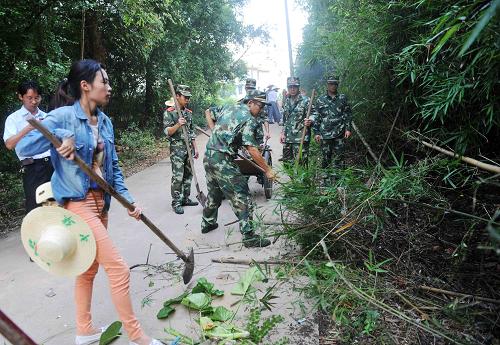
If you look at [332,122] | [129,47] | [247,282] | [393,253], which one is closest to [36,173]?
[247,282]

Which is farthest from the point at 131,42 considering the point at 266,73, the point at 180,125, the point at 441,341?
the point at 266,73

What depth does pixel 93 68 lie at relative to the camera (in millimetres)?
2260

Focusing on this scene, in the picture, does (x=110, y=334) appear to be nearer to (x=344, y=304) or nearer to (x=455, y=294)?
(x=344, y=304)

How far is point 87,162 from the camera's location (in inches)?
90.8

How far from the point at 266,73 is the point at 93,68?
63.0 m

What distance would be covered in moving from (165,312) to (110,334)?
16.7 inches

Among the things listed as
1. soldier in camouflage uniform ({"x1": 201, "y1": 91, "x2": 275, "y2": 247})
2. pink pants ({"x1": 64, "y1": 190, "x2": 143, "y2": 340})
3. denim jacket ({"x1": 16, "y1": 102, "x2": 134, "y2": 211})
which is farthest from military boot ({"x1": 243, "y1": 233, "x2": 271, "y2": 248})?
denim jacket ({"x1": 16, "y1": 102, "x2": 134, "y2": 211})

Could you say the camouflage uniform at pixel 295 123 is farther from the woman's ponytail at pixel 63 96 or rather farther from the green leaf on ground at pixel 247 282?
the woman's ponytail at pixel 63 96

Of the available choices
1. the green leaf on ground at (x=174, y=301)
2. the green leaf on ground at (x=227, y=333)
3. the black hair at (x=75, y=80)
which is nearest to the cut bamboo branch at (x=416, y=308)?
the green leaf on ground at (x=227, y=333)

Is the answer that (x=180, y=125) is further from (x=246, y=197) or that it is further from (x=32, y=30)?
(x=32, y=30)

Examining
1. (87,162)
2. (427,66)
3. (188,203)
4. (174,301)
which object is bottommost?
(188,203)

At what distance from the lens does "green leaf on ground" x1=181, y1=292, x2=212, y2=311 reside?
110 inches

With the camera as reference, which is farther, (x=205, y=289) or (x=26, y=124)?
(x=26, y=124)

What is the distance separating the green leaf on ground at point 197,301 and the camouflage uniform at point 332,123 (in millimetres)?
3495
